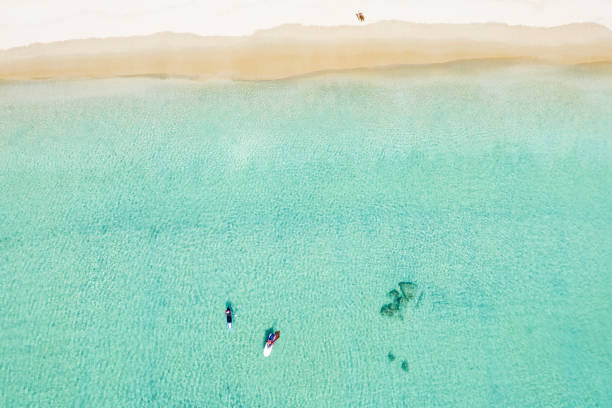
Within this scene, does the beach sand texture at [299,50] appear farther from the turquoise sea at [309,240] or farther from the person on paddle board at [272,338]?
the person on paddle board at [272,338]

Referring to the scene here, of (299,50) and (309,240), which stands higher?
(299,50)

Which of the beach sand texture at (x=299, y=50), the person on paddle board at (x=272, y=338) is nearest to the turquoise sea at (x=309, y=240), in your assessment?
the person on paddle board at (x=272, y=338)

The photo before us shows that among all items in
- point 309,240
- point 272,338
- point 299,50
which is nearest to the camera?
point 272,338

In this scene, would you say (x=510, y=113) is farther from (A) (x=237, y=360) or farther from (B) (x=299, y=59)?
(A) (x=237, y=360)

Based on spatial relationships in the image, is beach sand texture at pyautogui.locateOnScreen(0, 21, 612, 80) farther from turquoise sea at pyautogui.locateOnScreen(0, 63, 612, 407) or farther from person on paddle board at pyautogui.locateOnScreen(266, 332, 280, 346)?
person on paddle board at pyautogui.locateOnScreen(266, 332, 280, 346)

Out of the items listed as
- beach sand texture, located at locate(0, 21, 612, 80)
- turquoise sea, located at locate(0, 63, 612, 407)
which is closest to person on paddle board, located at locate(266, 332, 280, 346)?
turquoise sea, located at locate(0, 63, 612, 407)

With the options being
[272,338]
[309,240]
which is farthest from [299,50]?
[272,338]

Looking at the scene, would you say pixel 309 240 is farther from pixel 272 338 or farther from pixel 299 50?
pixel 299 50
